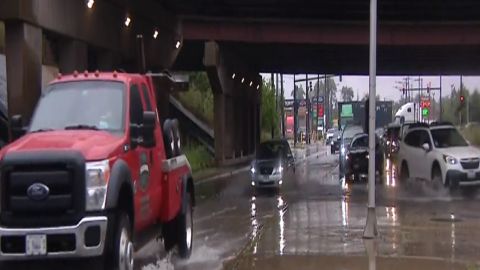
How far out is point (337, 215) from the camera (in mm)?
18031

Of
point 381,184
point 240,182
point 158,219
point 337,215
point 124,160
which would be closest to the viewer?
point 124,160

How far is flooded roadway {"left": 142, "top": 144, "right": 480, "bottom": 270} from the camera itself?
11820mm

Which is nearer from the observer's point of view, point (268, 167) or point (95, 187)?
point (95, 187)

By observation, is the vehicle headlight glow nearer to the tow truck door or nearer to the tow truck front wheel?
the tow truck front wheel

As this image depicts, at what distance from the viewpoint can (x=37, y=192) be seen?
8328 millimetres

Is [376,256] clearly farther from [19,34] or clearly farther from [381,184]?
[381,184]

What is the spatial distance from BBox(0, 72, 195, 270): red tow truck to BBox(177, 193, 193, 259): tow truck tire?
119 cm

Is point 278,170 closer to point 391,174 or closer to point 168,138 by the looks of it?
point 391,174

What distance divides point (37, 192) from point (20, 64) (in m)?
11.1

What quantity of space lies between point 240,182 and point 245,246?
17.6m

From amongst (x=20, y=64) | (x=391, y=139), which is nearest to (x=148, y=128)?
(x=20, y=64)

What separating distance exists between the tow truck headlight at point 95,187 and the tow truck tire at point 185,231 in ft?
11.6

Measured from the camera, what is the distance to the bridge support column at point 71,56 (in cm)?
2217

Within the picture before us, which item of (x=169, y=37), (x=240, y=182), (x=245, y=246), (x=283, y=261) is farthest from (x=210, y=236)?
(x=169, y=37)
